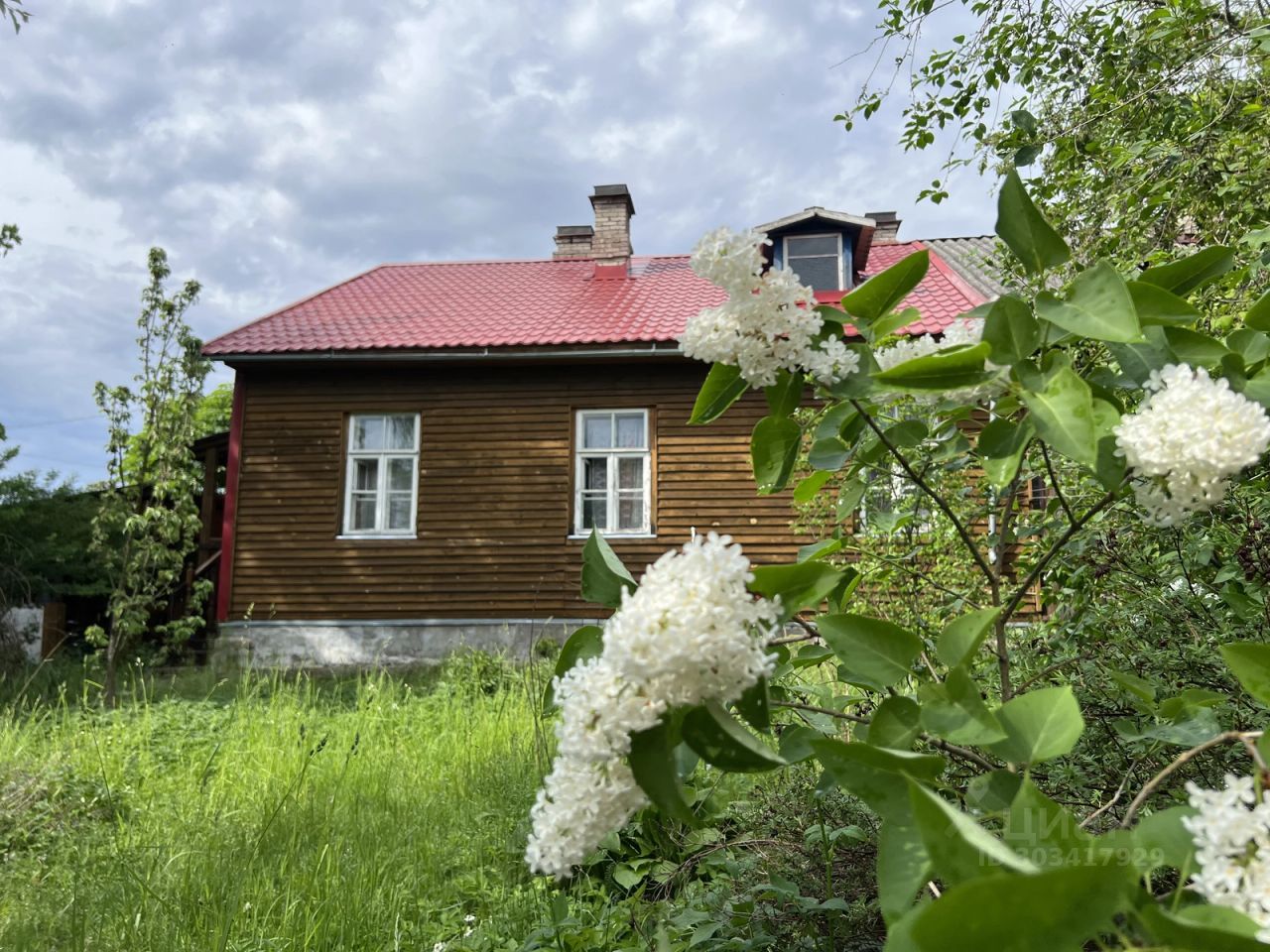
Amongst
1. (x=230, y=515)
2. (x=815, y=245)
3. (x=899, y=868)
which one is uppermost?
(x=815, y=245)

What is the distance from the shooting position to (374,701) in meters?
5.33

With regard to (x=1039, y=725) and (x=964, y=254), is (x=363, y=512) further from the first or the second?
(x=1039, y=725)

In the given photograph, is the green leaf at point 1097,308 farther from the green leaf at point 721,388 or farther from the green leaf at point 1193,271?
the green leaf at point 721,388

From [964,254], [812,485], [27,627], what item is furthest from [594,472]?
[812,485]

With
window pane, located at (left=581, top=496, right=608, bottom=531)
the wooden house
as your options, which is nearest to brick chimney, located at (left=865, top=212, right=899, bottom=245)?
the wooden house

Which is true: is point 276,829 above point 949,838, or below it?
below

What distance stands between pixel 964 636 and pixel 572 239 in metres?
12.7

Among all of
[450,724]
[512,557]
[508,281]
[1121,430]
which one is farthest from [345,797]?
[508,281]

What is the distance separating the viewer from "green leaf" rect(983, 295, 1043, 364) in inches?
A: 34.4

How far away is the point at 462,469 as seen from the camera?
9438 mm

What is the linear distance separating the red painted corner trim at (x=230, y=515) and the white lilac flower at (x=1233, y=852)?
1001 centimetres

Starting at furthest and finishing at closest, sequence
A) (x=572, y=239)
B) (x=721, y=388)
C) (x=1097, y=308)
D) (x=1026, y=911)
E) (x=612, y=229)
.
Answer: (x=572, y=239) → (x=612, y=229) → (x=721, y=388) → (x=1097, y=308) → (x=1026, y=911)

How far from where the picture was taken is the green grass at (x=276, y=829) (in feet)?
7.64

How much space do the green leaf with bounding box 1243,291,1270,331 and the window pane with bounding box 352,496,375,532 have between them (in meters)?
9.33
